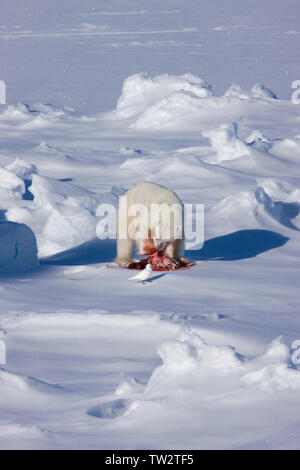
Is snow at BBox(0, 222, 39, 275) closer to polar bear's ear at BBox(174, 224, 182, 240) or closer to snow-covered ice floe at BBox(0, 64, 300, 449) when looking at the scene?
snow-covered ice floe at BBox(0, 64, 300, 449)

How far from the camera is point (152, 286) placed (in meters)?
6.84

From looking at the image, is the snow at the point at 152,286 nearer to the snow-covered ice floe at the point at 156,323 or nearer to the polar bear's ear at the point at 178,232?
the snow-covered ice floe at the point at 156,323

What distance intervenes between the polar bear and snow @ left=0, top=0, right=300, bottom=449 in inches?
8.1

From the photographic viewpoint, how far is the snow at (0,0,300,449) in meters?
4.09

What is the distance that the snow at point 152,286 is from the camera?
4.09m

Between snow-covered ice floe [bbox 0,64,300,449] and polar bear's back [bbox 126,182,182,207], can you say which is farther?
polar bear's back [bbox 126,182,182,207]

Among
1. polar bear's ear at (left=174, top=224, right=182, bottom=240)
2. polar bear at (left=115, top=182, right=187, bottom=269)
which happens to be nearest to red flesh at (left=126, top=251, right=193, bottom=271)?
polar bear at (left=115, top=182, right=187, bottom=269)

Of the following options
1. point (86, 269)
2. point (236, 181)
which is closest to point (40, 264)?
point (86, 269)

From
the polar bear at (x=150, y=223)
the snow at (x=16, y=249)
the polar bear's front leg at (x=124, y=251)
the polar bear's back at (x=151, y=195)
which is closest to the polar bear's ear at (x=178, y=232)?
the polar bear at (x=150, y=223)

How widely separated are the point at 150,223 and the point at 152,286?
0.57 m

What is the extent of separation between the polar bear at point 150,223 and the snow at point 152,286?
0.68 ft

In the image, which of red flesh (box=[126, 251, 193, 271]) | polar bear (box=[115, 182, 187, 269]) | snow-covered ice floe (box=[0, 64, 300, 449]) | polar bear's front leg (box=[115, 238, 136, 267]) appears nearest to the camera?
snow-covered ice floe (box=[0, 64, 300, 449])

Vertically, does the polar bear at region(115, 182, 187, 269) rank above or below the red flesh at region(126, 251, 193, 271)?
above

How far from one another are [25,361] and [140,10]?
51.1 meters
